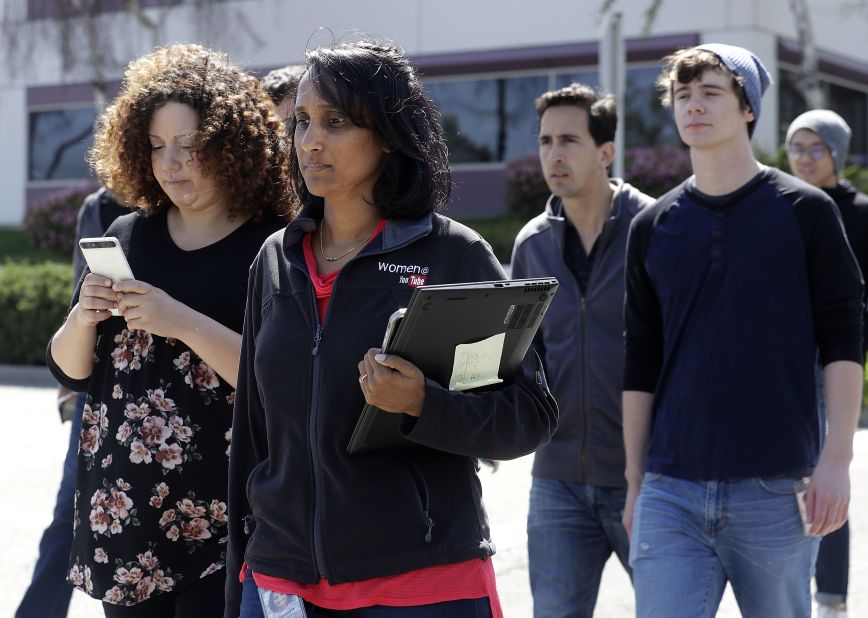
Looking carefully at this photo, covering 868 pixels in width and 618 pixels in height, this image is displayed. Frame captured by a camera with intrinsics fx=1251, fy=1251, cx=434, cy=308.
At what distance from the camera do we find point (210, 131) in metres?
3.62

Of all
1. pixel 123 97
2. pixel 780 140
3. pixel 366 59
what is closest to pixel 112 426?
pixel 123 97

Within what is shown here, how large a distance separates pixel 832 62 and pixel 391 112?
74.6 ft

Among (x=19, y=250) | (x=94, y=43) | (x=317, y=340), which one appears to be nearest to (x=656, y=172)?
(x=19, y=250)

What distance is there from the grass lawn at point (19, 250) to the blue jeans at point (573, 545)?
2107 centimetres

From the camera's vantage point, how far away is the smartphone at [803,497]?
3.49m

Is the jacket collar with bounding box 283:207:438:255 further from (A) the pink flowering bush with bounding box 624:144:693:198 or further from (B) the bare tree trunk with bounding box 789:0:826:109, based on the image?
(B) the bare tree trunk with bounding box 789:0:826:109

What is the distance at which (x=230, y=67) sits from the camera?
381cm

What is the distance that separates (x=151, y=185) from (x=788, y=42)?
20.3 m

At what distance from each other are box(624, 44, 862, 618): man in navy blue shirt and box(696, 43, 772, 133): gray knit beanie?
19 millimetres

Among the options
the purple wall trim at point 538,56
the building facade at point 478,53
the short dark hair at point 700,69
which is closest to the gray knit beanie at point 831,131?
the short dark hair at point 700,69

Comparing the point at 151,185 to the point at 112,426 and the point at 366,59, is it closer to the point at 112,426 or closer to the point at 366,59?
the point at 112,426

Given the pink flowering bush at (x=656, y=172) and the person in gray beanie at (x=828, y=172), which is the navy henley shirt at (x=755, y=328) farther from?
the pink flowering bush at (x=656, y=172)

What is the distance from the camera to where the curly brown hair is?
365cm

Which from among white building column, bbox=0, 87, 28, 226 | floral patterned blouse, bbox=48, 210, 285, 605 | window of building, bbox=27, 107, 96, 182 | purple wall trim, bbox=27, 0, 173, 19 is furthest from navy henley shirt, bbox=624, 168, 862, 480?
white building column, bbox=0, 87, 28, 226
